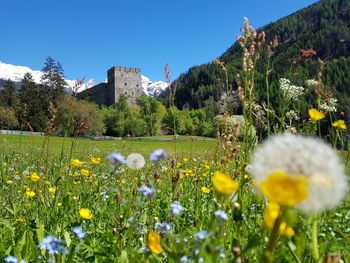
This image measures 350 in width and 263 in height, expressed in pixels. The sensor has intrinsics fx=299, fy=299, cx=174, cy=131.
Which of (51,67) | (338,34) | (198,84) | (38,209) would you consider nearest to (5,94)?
(51,67)

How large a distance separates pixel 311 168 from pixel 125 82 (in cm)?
7955

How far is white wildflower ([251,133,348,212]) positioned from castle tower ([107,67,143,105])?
→ 77.2 m

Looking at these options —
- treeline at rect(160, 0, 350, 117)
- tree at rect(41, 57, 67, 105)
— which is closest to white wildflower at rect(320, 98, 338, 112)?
tree at rect(41, 57, 67, 105)

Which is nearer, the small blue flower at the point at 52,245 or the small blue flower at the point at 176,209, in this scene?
the small blue flower at the point at 52,245

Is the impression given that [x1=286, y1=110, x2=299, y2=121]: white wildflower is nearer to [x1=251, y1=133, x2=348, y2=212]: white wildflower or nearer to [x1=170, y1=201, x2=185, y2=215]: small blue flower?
[x1=170, y1=201, x2=185, y2=215]: small blue flower

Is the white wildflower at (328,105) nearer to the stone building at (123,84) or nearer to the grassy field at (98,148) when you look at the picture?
the grassy field at (98,148)

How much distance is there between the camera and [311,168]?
1.98ft

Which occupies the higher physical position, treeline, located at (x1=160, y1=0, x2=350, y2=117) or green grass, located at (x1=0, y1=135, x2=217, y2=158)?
treeline, located at (x1=160, y1=0, x2=350, y2=117)

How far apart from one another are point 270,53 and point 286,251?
116cm

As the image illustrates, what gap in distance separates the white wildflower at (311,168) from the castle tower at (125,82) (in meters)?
77.2

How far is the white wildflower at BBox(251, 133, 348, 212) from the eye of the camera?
60cm

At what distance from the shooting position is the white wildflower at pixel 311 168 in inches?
23.6

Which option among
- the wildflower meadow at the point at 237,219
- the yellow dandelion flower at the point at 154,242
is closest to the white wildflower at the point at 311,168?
the wildflower meadow at the point at 237,219

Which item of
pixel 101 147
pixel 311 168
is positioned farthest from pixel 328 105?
pixel 101 147
